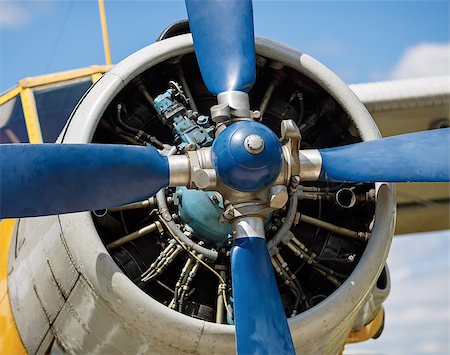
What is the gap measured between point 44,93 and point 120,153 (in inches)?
85.8

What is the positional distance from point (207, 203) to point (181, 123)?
0.57m

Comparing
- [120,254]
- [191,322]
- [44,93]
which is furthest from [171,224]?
[44,93]

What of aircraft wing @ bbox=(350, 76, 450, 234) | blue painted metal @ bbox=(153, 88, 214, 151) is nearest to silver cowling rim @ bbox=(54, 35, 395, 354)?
blue painted metal @ bbox=(153, 88, 214, 151)

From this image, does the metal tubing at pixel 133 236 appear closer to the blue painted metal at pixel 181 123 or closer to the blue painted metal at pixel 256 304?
the blue painted metal at pixel 181 123

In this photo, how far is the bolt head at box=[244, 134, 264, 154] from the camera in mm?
4129

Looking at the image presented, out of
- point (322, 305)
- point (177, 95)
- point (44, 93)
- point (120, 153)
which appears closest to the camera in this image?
point (120, 153)

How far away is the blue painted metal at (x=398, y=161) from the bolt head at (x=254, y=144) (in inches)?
25.4

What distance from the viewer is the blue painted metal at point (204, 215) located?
464cm

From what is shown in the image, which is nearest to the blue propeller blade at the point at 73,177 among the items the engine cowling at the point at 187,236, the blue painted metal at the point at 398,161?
the engine cowling at the point at 187,236

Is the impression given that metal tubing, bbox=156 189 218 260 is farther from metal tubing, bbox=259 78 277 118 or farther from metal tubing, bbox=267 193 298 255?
metal tubing, bbox=259 78 277 118

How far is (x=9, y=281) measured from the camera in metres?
5.23

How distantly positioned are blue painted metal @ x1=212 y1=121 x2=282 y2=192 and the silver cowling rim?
834mm

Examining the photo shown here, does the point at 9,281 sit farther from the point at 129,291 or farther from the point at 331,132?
the point at 331,132

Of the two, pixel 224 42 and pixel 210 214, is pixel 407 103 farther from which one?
pixel 210 214
